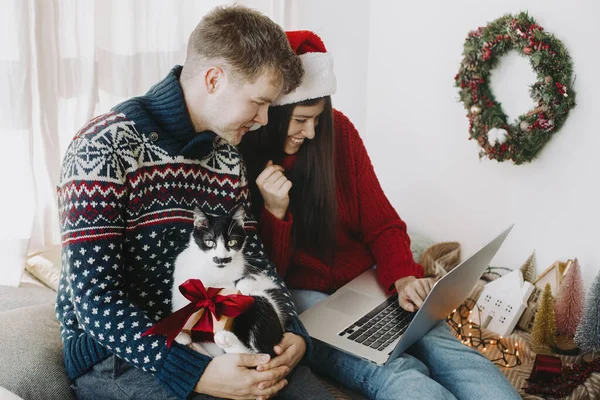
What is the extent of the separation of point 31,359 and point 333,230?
31.2 inches

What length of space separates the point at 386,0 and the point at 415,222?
960 millimetres

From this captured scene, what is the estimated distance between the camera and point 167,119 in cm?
113

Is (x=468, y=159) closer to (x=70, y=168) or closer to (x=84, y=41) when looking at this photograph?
(x=84, y=41)

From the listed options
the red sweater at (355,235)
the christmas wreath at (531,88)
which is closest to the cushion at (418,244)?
the christmas wreath at (531,88)

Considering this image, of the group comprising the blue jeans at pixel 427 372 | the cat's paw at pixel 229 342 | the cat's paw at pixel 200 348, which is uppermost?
the cat's paw at pixel 229 342

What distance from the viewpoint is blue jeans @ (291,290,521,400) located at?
1.17 m

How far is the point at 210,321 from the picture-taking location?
38.8 inches

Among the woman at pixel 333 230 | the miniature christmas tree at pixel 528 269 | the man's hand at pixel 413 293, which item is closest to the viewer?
the woman at pixel 333 230

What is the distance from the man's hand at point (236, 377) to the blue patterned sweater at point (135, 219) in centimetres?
2

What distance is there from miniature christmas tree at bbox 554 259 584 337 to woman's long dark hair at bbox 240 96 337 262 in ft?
2.40

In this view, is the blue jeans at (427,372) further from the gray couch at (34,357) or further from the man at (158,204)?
the man at (158,204)

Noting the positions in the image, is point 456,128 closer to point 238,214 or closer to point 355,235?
point 355,235

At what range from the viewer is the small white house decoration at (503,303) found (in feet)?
5.87

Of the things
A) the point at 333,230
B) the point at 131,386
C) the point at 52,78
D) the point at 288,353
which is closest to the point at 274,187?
the point at 333,230
